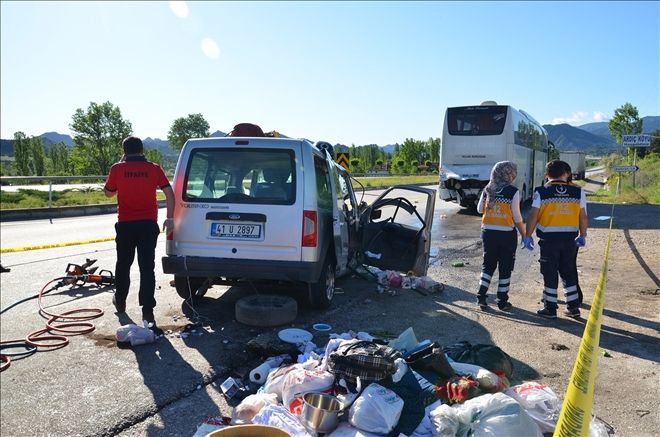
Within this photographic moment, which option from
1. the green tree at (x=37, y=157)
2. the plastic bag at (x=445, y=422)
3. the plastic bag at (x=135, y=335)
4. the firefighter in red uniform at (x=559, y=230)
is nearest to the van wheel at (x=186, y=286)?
the plastic bag at (x=135, y=335)

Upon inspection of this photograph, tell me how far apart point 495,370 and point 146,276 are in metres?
3.50

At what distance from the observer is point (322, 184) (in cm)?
599

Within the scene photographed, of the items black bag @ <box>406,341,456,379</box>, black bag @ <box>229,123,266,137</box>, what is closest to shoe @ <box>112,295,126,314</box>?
black bag @ <box>229,123,266,137</box>

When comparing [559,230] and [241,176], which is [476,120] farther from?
[241,176]

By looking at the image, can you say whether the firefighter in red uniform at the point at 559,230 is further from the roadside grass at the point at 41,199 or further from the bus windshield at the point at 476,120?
the roadside grass at the point at 41,199

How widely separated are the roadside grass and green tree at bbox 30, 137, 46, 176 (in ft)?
67.3

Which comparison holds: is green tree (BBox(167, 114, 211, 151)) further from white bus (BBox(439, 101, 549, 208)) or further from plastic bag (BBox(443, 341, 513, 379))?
plastic bag (BBox(443, 341, 513, 379))

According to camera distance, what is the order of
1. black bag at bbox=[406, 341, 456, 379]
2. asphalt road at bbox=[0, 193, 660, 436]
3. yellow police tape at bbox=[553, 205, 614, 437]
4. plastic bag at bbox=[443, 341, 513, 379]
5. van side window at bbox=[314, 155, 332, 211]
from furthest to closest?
van side window at bbox=[314, 155, 332, 211]
plastic bag at bbox=[443, 341, 513, 379]
black bag at bbox=[406, 341, 456, 379]
asphalt road at bbox=[0, 193, 660, 436]
yellow police tape at bbox=[553, 205, 614, 437]

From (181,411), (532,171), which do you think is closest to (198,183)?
(181,411)

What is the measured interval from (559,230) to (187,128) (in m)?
68.8

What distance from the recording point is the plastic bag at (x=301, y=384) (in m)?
3.33

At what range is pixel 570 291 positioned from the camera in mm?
5879

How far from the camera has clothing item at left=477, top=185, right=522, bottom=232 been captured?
6.07 metres

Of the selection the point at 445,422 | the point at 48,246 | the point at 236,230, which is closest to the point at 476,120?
the point at 48,246
